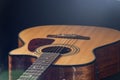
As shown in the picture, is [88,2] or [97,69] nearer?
[97,69]

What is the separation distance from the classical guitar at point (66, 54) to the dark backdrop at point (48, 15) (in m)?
0.13

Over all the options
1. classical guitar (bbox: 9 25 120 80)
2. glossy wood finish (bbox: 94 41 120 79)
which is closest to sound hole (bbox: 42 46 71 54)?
classical guitar (bbox: 9 25 120 80)

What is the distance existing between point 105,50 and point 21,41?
1.34 feet

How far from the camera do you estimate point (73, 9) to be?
1966 mm

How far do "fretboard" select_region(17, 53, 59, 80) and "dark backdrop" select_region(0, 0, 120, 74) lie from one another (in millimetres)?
591

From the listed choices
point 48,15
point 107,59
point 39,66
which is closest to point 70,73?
point 39,66

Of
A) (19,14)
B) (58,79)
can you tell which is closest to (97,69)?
(58,79)

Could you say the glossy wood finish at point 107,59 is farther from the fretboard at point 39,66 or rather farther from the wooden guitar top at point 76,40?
the fretboard at point 39,66

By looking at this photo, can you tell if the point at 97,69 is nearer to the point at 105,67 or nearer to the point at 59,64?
the point at 105,67

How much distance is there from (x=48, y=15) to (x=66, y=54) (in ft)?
2.06

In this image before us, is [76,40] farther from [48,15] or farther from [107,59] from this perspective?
[48,15]

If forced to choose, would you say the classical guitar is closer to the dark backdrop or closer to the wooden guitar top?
the wooden guitar top

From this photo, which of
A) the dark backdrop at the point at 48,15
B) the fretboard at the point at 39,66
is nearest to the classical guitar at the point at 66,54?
the fretboard at the point at 39,66

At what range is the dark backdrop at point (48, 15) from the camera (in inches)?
75.4
